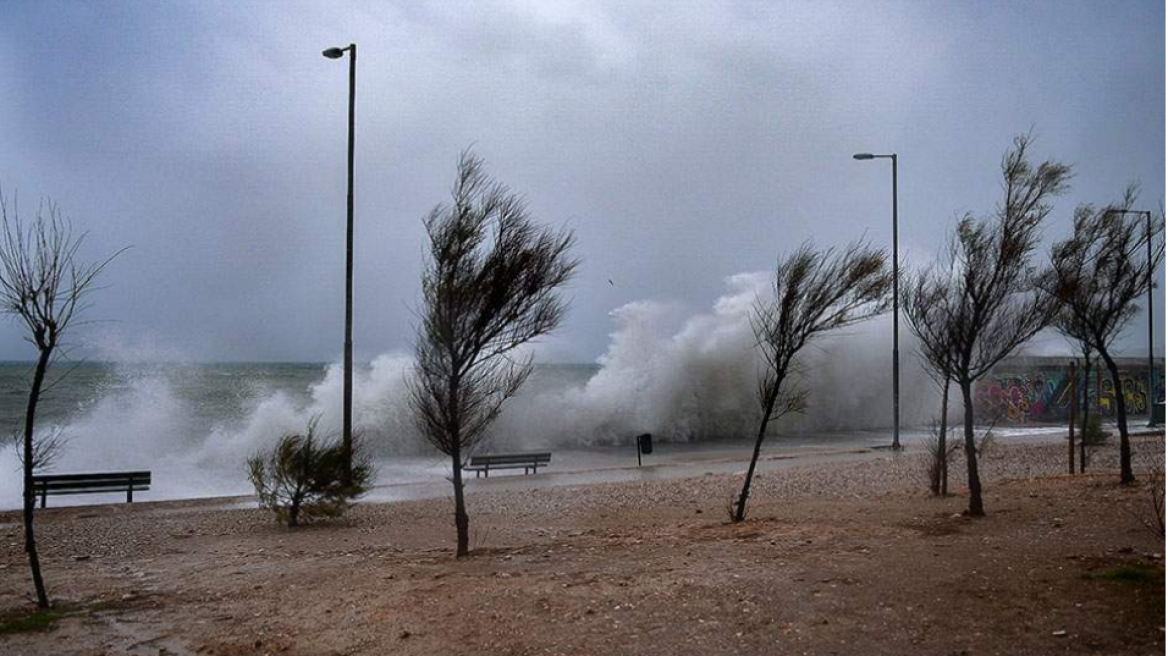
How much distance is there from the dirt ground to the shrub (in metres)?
0.46

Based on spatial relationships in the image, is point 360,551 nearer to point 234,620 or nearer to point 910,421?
point 234,620

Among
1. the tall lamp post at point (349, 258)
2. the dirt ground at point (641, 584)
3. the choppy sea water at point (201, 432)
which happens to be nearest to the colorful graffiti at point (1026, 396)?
the choppy sea water at point (201, 432)

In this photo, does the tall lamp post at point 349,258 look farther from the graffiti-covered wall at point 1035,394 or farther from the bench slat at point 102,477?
the graffiti-covered wall at point 1035,394

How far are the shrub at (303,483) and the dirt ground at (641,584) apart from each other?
1.49 feet

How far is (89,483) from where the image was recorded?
1784cm

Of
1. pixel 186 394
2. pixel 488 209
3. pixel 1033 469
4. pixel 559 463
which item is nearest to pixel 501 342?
pixel 488 209

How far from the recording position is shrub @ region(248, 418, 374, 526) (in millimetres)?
13531

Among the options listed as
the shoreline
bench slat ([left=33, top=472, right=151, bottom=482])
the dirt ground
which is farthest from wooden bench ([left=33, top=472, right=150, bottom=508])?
the dirt ground

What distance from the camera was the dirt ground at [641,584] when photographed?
582 cm

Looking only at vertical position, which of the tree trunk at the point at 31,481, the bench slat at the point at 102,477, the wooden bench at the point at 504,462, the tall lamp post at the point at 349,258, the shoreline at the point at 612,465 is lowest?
the shoreline at the point at 612,465

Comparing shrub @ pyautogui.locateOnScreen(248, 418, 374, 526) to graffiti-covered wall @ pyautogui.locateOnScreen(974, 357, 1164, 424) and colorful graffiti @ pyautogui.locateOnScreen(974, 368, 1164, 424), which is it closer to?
graffiti-covered wall @ pyautogui.locateOnScreen(974, 357, 1164, 424)

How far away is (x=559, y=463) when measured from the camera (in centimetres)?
2805

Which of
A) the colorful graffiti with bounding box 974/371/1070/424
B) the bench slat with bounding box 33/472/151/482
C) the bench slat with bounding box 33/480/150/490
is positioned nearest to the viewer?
the bench slat with bounding box 33/480/150/490

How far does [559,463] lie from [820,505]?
15.6 meters
